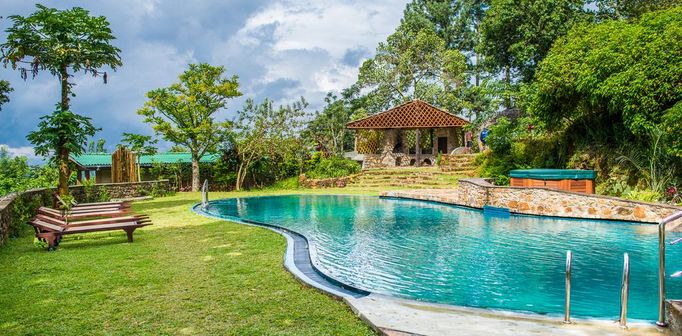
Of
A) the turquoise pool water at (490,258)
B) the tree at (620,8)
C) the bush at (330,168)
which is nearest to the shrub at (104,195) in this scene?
the turquoise pool water at (490,258)

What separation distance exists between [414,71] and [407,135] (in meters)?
7.75

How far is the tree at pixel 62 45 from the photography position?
1412 centimetres

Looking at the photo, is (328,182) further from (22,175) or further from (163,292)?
(163,292)

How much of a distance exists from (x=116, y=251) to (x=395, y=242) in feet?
18.0

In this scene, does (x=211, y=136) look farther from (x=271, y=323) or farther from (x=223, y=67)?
(x=271, y=323)

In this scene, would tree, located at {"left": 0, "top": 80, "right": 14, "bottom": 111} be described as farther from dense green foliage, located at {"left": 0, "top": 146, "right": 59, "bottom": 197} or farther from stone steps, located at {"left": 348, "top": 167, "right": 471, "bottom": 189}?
stone steps, located at {"left": 348, "top": 167, "right": 471, "bottom": 189}

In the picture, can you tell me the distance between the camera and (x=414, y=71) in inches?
1507

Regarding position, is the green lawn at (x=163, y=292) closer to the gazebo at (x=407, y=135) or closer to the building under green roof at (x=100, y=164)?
the building under green roof at (x=100, y=164)

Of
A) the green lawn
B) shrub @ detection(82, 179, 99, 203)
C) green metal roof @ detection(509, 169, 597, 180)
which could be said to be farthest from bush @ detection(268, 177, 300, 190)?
the green lawn

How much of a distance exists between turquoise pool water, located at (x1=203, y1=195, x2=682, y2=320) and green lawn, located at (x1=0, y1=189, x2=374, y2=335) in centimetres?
123

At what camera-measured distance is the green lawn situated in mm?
4344

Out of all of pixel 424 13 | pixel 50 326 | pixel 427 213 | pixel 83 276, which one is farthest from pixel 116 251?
pixel 424 13

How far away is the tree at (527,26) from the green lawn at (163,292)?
800 inches

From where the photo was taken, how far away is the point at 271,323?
4.32 metres
